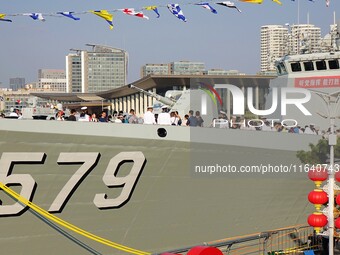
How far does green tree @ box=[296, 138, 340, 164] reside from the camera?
47.0ft

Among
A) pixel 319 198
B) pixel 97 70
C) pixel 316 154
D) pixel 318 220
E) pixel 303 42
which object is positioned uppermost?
pixel 97 70

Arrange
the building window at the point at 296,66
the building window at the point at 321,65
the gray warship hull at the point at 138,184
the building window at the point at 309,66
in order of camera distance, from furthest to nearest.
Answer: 1. the building window at the point at 296,66
2. the building window at the point at 309,66
3. the building window at the point at 321,65
4. the gray warship hull at the point at 138,184

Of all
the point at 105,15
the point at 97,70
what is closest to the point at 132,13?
the point at 105,15

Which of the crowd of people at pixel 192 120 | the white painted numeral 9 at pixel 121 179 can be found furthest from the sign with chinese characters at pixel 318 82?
the white painted numeral 9 at pixel 121 179

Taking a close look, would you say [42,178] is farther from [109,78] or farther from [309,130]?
[109,78]

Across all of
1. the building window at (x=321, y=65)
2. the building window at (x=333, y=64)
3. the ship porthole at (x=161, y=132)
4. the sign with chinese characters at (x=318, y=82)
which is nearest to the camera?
the ship porthole at (x=161, y=132)

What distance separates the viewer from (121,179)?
37.8ft

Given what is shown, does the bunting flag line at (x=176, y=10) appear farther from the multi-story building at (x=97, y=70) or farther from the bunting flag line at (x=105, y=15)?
the multi-story building at (x=97, y=70)

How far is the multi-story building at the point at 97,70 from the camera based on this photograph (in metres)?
103

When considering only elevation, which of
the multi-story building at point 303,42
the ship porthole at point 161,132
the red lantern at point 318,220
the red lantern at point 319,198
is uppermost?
the multi-story building at point 303,42

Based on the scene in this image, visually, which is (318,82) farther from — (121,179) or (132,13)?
(121,179)

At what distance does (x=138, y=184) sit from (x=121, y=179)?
406mm

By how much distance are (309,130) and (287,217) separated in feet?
7.92

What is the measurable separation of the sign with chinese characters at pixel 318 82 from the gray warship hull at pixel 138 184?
10.9 feet
